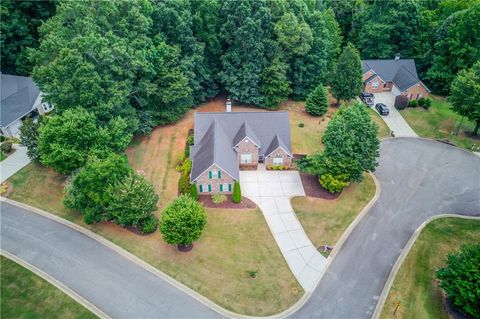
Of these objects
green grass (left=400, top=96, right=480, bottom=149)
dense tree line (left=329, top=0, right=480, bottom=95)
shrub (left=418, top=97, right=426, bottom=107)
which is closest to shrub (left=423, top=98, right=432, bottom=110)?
shrub (left=418, top=97, right=426, bottom=107)

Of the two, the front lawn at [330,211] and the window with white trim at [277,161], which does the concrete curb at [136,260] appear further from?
the window with white trim at [277,161]

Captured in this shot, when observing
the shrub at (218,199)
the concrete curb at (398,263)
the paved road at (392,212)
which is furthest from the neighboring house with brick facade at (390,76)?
the shrub at (218,199)

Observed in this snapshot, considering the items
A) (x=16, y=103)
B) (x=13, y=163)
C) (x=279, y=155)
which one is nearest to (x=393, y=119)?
(x=279, y=155)

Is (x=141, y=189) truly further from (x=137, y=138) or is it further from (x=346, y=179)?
(x=346, y=179)

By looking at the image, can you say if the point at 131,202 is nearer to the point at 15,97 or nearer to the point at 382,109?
the point at 15,97

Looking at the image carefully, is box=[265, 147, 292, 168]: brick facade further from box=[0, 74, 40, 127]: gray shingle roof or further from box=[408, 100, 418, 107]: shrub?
box=[0, 74, 40, 127]: gray shingle roof

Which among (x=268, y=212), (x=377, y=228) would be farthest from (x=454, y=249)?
(x=268, y=212)
